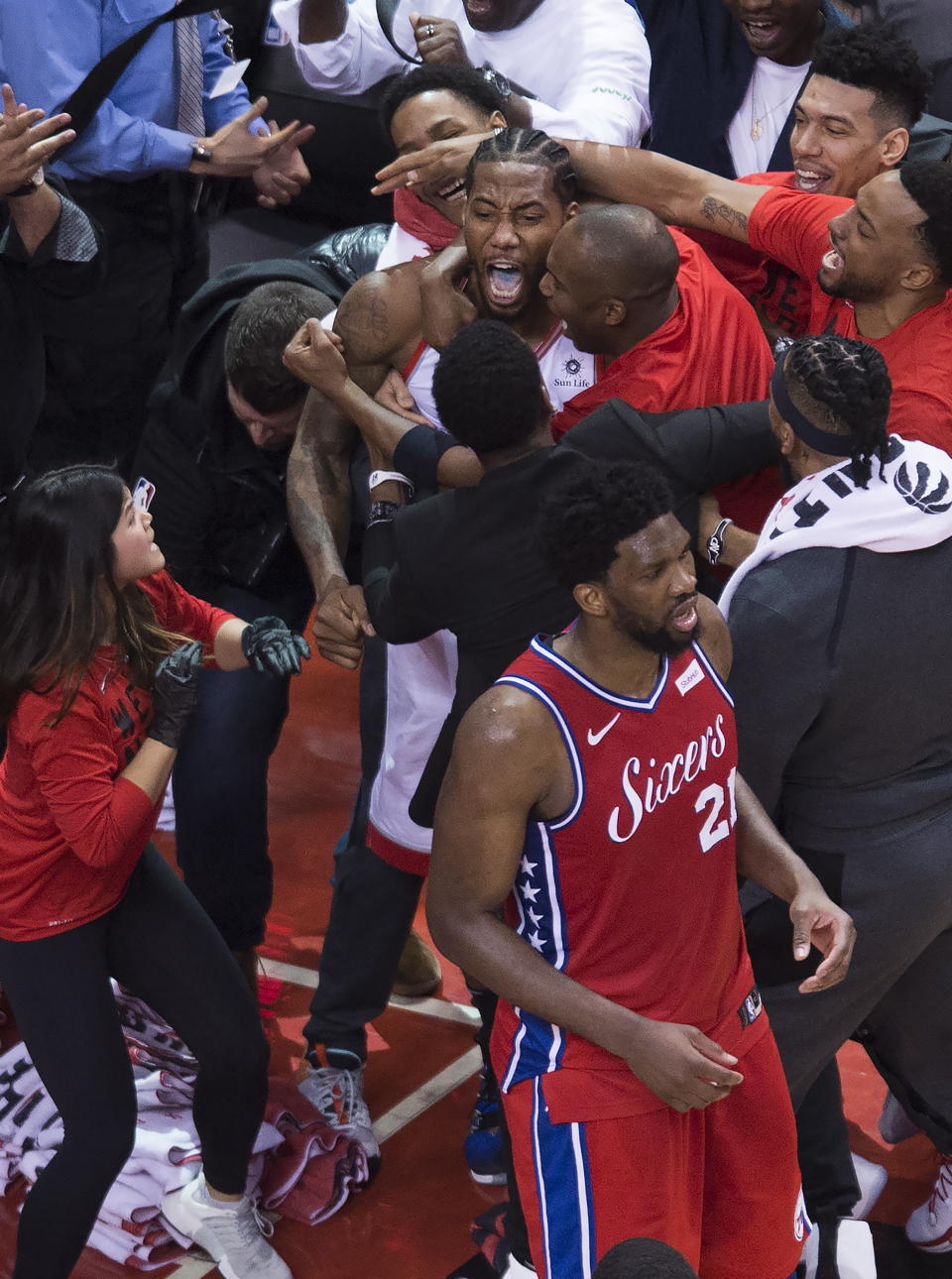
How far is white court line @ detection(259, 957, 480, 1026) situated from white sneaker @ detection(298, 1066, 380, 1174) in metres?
0.47

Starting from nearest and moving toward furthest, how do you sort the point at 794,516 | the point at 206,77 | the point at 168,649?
the point at 794,516, the point at 168,649, the point at 206,77

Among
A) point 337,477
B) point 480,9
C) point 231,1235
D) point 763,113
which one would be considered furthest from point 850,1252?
point 480,9

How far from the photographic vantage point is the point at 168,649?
11.3 feet

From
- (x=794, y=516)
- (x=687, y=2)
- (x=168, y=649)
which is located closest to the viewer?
(x=794, y=516)

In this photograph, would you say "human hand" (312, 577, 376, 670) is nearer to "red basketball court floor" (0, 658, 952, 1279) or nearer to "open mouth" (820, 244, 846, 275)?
"red basketball court floor" (0, 658, 952, 1279)

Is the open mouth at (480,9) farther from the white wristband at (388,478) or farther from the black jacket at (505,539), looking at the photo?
the black jacket at (505,539)

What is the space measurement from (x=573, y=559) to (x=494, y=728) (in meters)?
0.32

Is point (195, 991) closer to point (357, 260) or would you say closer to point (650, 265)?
point (650, 265)

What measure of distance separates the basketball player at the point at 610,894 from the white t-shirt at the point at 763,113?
2026 millimetres

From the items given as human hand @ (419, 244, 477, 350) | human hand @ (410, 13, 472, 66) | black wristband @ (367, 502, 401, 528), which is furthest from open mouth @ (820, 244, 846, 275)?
human hand @ (410, 13, 472, 66)

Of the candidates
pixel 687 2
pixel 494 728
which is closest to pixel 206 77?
pixel 687 2

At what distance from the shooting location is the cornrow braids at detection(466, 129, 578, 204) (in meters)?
3.62

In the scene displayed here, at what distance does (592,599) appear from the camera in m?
2.62

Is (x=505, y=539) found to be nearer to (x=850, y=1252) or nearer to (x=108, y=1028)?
(x=108, y=1028)
